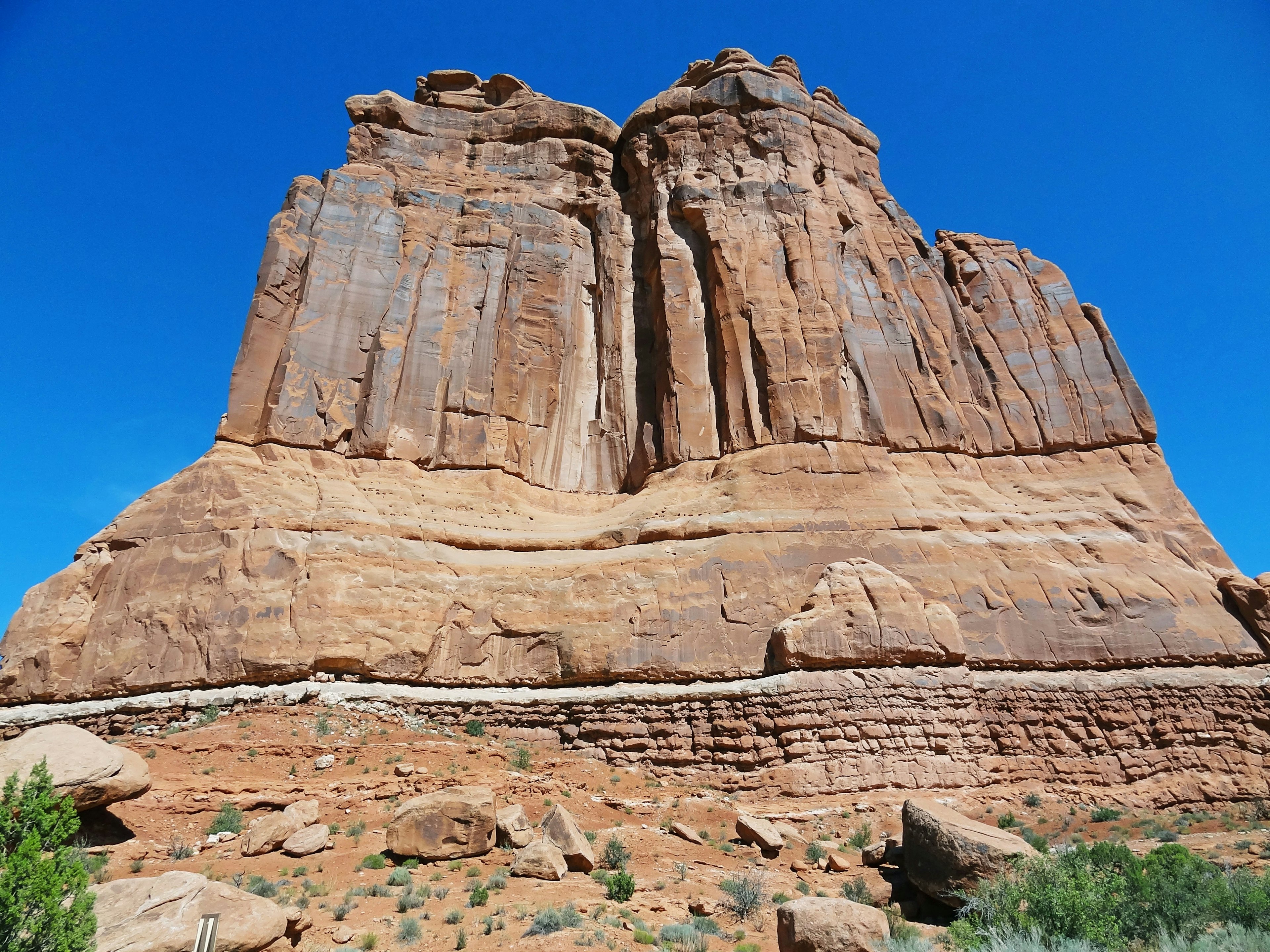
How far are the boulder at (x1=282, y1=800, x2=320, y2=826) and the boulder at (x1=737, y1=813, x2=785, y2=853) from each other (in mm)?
7000

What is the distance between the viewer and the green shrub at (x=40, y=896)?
5.73 m

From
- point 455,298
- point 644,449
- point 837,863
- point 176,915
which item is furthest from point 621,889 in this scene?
point 455,298

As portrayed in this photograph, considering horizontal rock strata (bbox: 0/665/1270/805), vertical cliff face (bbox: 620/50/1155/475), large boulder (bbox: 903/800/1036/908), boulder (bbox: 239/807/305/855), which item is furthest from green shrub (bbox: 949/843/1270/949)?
vertical cliff face (bbox: 620/50/1155/475)

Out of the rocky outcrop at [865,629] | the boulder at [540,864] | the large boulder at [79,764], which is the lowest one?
Result: the boulder at [540,864]

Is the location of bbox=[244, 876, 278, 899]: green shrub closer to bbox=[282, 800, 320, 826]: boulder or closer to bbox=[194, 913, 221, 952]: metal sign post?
bbox=[282, 800, 320, 826]: boulder

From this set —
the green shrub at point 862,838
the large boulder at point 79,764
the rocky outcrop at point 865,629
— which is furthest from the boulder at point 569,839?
the rocky outcrop at point 865,629

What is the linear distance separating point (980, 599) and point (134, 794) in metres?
18.3

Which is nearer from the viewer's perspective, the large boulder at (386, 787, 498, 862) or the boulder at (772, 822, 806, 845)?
the large boulder at (386, 787, 498, 862)

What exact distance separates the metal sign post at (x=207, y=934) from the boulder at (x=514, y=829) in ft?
18.5

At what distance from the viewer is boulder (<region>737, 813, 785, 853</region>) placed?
12.6 metres

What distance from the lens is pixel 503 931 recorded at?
8.31m

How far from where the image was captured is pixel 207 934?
5730 millimetres

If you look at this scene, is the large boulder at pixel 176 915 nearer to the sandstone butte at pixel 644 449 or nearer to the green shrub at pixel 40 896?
the green shrub at pixel 40 896

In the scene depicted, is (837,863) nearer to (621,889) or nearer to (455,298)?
(621,889)
